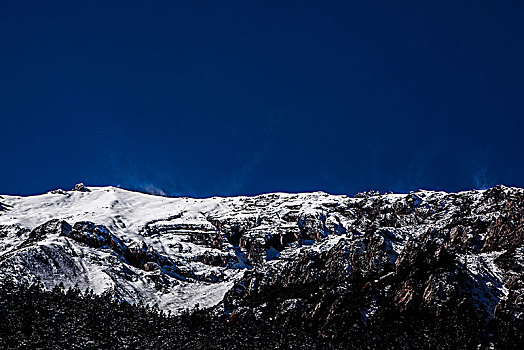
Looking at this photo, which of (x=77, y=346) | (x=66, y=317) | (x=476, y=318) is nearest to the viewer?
(x=77, y=346)

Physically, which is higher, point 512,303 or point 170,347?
point 512,303

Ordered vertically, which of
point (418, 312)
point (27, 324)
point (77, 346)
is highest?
point (418, 312)

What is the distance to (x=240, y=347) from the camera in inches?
6471

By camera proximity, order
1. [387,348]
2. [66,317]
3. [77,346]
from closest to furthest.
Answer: [77,346] → [387,348] → [66,317]

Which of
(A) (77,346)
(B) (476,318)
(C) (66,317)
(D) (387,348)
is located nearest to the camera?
(A) (77,346)

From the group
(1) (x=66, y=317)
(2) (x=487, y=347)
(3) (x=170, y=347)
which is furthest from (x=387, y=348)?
(1) (x=66, y=317)

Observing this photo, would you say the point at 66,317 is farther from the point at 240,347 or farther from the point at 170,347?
the point at 240,347

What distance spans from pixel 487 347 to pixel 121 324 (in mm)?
125192

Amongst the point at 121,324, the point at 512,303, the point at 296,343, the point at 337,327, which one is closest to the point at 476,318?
the point at 512,303

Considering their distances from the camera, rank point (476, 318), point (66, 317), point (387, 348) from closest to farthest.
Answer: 1. point (387, 348)
2. point (476, 318)
3. point (66, 317)

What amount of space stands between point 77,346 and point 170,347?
29937mm

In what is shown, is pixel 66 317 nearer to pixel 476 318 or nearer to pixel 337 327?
pixel 337 327

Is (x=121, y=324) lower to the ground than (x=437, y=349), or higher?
higher

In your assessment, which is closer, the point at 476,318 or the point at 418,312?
the point at 476,318
